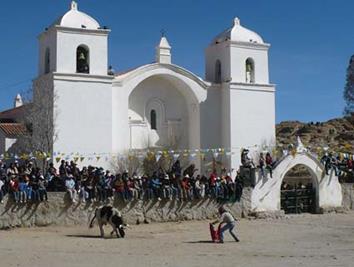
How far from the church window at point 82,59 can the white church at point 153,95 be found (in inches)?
1.5

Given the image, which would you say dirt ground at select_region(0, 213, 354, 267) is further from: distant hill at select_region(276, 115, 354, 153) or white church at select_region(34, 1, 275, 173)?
distant hill at select_region(276, 115, 354, 153)

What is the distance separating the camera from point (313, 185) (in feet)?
104

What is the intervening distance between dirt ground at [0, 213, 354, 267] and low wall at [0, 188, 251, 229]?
0.60 m

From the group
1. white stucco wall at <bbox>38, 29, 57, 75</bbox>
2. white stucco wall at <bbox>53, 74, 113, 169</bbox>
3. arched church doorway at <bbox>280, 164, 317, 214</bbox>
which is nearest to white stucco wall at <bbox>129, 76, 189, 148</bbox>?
white stucco wall at <bbox>53, 74, 113, 169</bbox>

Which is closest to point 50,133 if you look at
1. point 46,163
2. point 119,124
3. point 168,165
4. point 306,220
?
point 46,163

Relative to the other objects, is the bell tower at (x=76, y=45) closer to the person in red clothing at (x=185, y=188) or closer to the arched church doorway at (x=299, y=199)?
the arched church doorway at (x=299, y=199)

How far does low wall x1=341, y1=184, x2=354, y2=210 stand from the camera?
32.5m

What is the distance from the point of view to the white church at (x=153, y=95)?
3909 centimetres

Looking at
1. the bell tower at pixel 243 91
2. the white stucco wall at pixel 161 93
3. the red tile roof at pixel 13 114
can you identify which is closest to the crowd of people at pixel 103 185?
the white stucco wall at pixel 161 93

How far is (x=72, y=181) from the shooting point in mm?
24578

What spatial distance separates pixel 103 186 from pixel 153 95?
2057cm

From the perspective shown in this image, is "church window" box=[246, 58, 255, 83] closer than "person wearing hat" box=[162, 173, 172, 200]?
No

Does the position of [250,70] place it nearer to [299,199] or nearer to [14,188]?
[299,199]

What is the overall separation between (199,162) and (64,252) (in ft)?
87.3
